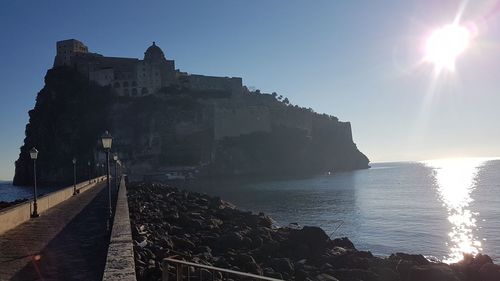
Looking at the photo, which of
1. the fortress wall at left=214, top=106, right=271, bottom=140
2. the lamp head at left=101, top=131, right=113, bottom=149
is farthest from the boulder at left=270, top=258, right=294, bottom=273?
the fortress wall at left=214, top=106, right=271, bottom=140

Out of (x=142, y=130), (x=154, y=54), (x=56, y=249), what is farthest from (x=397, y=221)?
(x=154, y=54)

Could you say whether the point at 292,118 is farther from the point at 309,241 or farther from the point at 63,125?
the point at 309,241

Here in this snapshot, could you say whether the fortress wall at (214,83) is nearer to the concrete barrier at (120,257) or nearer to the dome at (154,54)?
the dome at (154,54)

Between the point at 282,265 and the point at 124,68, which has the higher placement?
the point at 124,68

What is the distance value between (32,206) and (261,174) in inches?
3897

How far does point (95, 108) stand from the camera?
10138 cm

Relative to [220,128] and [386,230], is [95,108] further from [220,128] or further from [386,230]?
[386,230]

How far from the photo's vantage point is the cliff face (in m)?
97.6

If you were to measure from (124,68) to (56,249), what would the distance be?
10028 cm

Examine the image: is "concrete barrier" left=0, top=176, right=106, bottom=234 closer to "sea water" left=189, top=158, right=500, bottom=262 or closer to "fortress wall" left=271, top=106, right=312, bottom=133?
"sea water" left=189, top=158, right=500, bottom=262

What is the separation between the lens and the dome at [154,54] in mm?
104750

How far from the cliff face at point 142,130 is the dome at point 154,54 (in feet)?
25.5

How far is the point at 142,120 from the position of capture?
3949 inches

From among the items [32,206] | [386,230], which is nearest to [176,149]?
[386,230]
